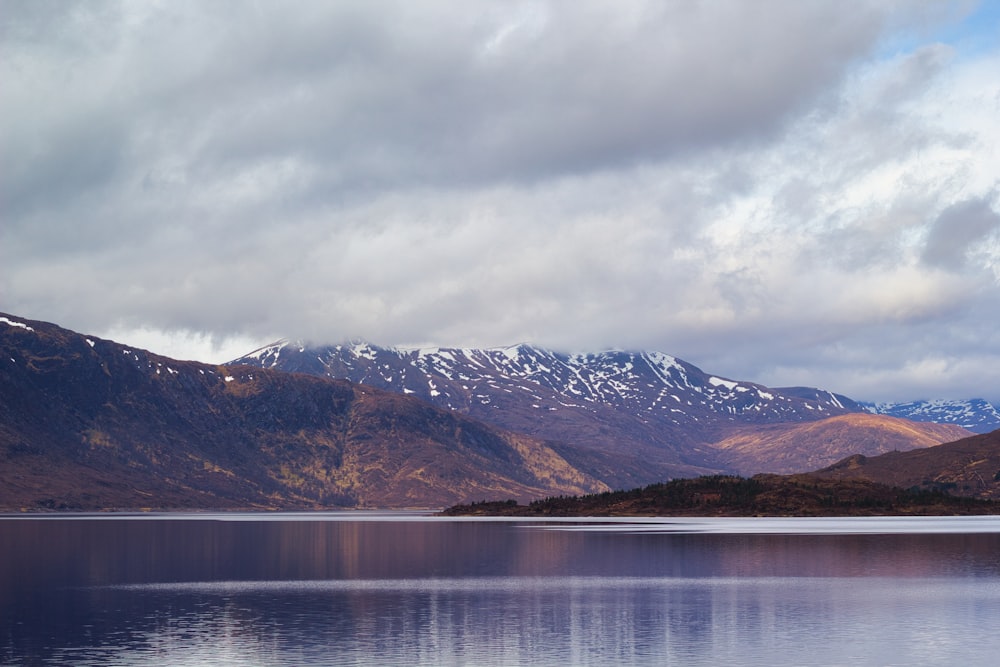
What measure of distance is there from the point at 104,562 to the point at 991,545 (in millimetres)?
132094

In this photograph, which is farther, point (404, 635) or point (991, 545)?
point (991, 545)

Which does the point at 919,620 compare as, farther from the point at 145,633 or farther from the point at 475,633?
the point at 145,633

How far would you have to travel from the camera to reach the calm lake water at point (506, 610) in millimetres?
72500

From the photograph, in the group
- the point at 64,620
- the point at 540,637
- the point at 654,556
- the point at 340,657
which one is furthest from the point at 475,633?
the point at 654,556

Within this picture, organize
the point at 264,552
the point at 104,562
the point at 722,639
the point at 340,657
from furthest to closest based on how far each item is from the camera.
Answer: the point at 264,552, the point at 104,562, the point at 722,639, the point at 340,657

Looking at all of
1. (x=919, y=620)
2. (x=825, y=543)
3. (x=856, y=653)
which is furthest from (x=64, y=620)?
(x=825, y=543)

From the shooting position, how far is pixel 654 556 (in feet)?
531

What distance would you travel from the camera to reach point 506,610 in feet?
313

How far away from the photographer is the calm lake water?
7250cm

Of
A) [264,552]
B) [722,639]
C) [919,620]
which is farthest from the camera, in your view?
[264,552]

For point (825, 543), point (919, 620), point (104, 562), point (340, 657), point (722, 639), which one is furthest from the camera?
point (825, 543)

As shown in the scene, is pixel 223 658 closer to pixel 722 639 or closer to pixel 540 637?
pixel 540 637

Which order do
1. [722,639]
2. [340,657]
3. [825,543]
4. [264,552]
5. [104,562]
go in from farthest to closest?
[825,543], [264,552], [104,562], [722,639], [340,657]

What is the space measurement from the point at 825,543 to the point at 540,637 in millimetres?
124851
